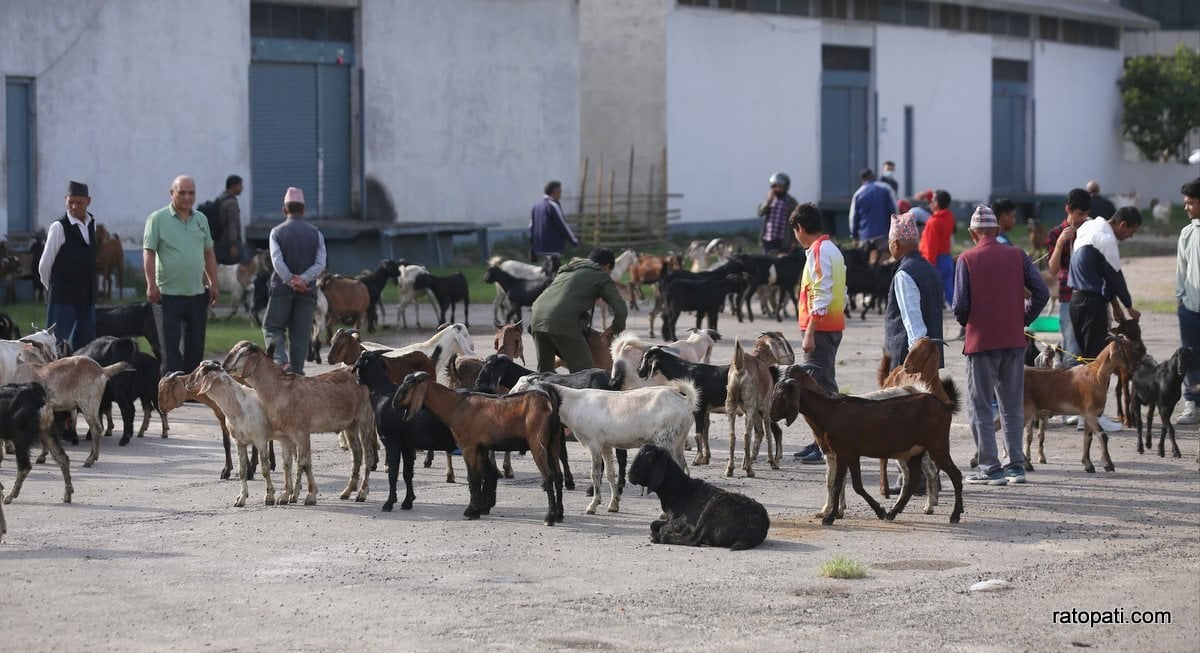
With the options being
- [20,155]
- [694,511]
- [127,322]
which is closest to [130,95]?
[20,155]

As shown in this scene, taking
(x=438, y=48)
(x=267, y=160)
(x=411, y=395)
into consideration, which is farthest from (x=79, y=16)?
(x=411, y=395)

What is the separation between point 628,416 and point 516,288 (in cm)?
1102

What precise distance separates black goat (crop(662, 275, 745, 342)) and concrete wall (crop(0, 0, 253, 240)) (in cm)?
1023

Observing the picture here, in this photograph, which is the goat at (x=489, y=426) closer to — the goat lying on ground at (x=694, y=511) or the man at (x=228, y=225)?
the goat lying on ground at (x=694, y=511)

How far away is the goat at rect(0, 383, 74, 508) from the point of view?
36.4 ft

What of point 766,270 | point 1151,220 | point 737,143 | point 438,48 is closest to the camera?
point 766,270

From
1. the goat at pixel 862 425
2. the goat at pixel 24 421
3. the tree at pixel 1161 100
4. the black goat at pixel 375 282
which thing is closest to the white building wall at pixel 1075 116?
the tree at pixel 1161 100

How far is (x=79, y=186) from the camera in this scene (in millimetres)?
14844

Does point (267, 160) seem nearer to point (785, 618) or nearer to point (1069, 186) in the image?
point (785, 618)

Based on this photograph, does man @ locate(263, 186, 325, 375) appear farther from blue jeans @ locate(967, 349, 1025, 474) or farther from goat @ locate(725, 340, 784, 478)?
blue jeans @ locate(967, 349, 1025, 474)

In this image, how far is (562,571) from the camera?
941 cm

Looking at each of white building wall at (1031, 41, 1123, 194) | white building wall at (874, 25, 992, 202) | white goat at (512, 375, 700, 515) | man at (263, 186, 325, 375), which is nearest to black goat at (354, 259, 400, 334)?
man at (263, 186, 325, 375)

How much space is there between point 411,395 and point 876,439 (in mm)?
2981

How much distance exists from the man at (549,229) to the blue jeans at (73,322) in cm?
956
